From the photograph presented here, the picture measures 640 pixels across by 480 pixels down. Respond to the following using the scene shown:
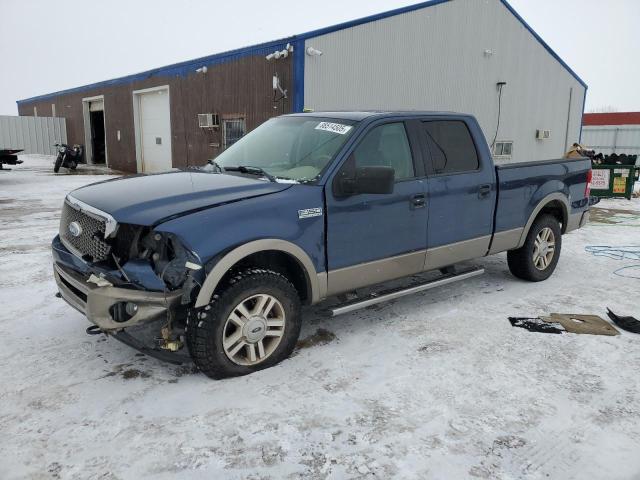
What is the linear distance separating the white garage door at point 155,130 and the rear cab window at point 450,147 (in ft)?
49.5

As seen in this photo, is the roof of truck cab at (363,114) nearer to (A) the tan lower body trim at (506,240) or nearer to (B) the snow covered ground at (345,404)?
(A) the tan lower body trim at (506,240)

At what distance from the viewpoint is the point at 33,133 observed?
28938 mm

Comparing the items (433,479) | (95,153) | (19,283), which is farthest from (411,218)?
(95,153)

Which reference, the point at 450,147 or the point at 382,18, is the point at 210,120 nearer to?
the point at 382,18

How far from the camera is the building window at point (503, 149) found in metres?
17.8

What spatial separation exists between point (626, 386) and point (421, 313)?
1.80 metres

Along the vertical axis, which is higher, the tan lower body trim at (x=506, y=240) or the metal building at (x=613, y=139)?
the metal building at (x=613, y=139)

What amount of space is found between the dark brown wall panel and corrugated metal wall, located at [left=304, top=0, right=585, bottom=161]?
142 cm

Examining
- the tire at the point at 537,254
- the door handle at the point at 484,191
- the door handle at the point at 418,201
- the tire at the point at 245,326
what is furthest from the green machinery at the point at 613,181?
the tire at the point at 245,326

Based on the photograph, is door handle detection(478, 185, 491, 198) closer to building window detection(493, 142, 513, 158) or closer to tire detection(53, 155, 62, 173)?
building window detection(493, 142, 513, 158)

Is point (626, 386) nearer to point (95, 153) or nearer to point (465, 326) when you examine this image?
point (465, 326)

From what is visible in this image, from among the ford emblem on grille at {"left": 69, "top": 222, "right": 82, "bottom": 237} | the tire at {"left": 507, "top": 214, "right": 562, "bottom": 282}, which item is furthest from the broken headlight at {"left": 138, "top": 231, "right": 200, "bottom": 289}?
the tire at {"left": 507, "top": 214, "right": 562, "bottom": 282}

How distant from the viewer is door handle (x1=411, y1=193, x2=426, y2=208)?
14.0ft

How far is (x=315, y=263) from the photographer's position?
3.72 meters
